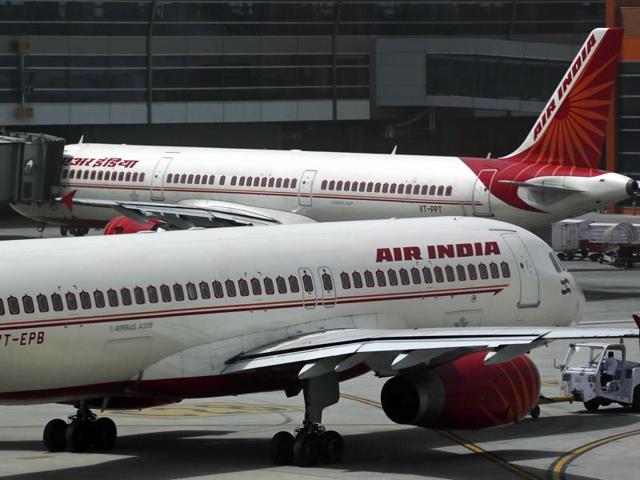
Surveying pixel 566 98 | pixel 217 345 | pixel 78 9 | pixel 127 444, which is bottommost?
pixel 127 444

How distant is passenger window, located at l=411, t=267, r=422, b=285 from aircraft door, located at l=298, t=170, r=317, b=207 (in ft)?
96.1

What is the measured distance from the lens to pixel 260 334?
101 feet

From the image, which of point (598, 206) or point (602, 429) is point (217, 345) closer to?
point (602, 429)

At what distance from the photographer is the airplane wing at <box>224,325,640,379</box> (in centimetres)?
2709

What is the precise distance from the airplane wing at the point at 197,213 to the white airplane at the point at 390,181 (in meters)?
0.05

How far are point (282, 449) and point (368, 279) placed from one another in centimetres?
440

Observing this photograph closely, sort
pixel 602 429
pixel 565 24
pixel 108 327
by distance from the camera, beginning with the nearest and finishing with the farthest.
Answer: pixel 108 327 → pixel 602 429 → pixel 565 24

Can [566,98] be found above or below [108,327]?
above

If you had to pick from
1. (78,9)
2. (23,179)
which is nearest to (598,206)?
(23,179)

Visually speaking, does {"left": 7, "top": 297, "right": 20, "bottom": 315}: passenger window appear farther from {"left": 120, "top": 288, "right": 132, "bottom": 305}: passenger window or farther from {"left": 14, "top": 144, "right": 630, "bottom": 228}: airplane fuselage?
{"left": 14, "top": 144, "right": 630, "bottom": 228}: airplane fuselage

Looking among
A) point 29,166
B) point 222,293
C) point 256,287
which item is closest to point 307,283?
point 256,287

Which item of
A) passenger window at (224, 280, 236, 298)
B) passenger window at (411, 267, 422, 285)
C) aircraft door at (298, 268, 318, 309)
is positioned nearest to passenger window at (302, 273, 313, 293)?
aircraft door at (298, 268, 318, 309)

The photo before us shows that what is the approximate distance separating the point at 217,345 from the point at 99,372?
2.48 metres

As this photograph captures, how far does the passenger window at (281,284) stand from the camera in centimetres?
3109
